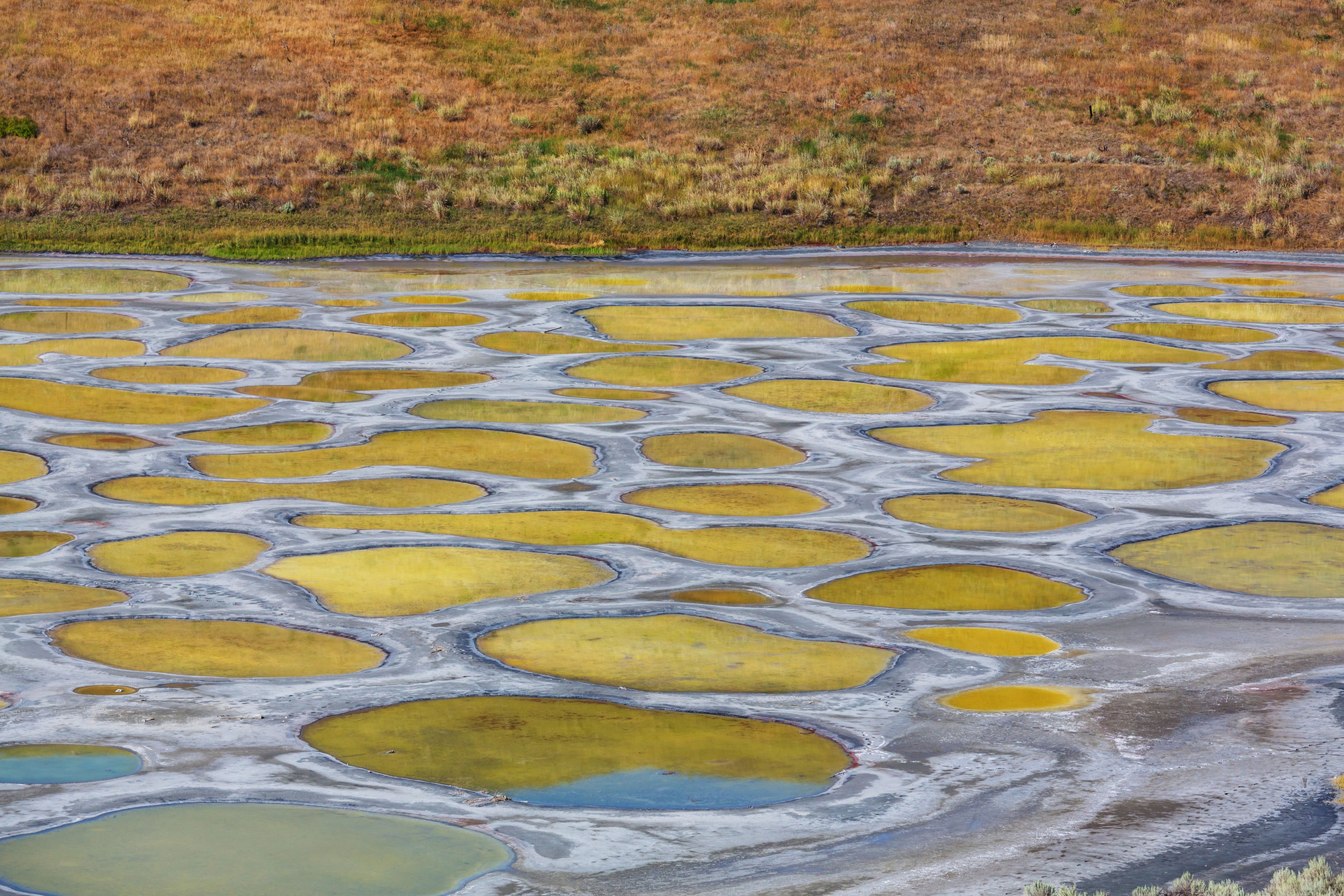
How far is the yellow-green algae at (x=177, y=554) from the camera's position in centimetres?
1030

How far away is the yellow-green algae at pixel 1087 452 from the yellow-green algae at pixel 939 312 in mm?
6546

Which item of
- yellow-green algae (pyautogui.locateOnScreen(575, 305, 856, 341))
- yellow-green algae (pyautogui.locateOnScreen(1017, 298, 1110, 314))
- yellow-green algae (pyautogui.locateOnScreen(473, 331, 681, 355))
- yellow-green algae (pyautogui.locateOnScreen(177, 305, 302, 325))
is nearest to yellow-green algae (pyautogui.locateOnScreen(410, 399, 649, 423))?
yellow-green algae (pyautogui.locateOnScreen(473, 331, 681, 355))

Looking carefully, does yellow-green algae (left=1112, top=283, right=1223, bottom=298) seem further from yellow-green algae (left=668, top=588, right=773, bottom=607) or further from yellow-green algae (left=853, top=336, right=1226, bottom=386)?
yellow-green algae (left=668, top=588, right=773, bottom=607)

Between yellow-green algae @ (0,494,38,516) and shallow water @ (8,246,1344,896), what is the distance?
0.16 feet

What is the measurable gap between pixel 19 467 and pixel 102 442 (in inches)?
43.2

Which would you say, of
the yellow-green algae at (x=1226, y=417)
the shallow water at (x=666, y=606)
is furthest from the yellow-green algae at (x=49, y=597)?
the yellow-green algae at (x=1226, y=417)

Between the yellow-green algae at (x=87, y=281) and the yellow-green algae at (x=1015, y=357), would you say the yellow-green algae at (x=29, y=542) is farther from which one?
the yellow-green algae at (x=87, y=281)

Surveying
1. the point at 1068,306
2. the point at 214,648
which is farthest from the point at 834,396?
the point at 214,648

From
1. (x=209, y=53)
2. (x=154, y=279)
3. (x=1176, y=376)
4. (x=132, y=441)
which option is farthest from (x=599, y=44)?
(x=132, y=441)

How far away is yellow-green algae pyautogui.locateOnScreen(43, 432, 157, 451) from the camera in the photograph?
14.1 m

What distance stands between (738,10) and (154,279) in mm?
29045

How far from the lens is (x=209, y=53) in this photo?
46.4 meters

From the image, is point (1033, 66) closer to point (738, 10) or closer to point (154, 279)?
point (738, 10)

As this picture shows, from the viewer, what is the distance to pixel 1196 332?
21781mm
